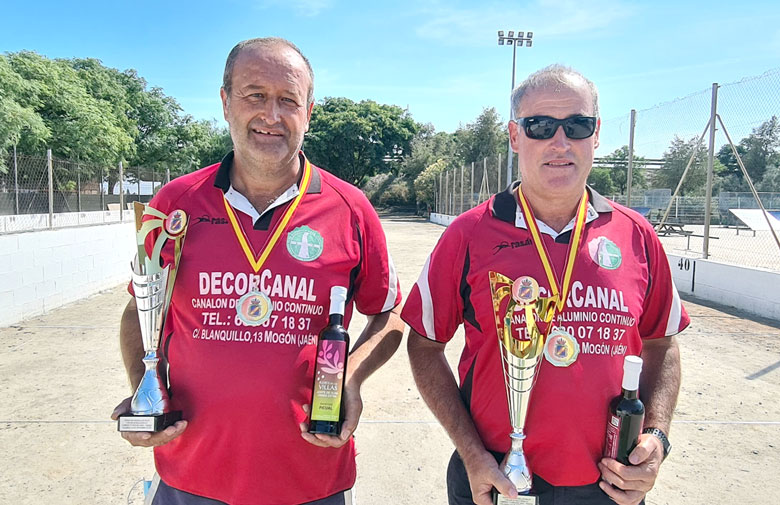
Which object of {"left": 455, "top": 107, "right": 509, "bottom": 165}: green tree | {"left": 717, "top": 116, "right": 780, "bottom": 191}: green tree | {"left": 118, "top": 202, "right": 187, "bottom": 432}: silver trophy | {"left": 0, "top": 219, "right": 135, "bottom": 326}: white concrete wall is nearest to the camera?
{"left": 118, "top": 202, "right": 187, "bottom": 432}: silver trophy

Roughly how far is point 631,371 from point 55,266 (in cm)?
924

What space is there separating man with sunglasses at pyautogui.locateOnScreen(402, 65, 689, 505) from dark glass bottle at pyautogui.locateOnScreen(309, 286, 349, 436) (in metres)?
0.34

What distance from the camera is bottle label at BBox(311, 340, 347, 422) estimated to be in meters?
1.69

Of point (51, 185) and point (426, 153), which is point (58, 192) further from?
point (426, 153)

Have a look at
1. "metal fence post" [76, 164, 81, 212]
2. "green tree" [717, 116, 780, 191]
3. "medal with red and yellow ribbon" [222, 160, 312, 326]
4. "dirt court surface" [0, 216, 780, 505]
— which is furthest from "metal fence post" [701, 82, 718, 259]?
"metal fence post" [76, 164, 81, 212]

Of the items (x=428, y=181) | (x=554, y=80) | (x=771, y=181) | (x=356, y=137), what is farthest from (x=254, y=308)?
(x=356, y=137)

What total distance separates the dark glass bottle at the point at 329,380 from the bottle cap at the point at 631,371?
879mm

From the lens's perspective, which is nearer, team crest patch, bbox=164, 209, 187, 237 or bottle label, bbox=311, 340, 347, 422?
bottle label, bbox=311, 340, 347, 422

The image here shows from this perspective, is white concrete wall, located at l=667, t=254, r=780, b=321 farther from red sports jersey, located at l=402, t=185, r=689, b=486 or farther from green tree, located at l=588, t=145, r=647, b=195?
red sports jersey, located at l=402, t=185, r=689, b=486

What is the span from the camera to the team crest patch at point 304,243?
6.14 feet

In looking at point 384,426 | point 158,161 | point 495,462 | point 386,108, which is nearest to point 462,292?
point 495,462

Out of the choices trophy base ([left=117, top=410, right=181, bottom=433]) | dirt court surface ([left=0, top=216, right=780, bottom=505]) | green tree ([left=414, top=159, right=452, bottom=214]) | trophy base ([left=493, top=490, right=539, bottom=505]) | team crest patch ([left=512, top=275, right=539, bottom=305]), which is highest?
green tree ([left=414, top=159, right=452, bottom=214])

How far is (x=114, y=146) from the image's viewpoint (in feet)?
83.9

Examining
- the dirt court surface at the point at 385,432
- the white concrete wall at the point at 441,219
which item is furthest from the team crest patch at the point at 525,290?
the white concrete wall at the point at 441,219
